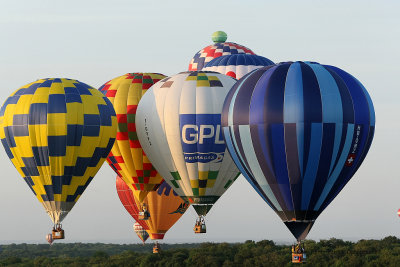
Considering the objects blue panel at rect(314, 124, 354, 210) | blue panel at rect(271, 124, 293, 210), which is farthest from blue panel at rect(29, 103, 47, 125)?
blue panel at rect(314, 124, 354, 210)

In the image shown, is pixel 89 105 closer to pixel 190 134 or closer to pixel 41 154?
pixel 41 154

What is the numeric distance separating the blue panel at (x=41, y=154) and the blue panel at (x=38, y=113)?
89cm

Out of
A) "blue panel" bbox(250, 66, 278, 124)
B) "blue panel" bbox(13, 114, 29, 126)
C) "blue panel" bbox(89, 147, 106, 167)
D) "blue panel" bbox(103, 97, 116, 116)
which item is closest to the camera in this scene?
"blue panel" bbox(250, 66, 278, 124)

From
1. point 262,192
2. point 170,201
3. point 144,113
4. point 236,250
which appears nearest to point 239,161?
point 262,192

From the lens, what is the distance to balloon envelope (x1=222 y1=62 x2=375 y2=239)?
2577 cm

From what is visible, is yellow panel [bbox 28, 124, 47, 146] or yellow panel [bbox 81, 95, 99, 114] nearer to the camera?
yellow panel [bbox 28, 124, 47, 146]

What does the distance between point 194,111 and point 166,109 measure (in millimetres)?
1036

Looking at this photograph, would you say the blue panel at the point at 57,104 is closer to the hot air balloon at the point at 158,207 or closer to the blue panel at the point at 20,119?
the blue panel at the point at 20,119

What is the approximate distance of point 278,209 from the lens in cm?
2644

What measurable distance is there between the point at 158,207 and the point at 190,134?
7846mm

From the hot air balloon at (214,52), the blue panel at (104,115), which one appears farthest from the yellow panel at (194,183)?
the hot air balloon at (214,52)

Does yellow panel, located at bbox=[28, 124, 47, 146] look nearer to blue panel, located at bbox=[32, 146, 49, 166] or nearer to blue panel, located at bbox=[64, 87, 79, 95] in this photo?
blue panel, located at bbox=[32, 146, 49, 166]

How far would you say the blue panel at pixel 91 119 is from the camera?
29844mm

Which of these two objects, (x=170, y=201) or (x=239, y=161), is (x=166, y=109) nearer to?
(x=239, y=161)
